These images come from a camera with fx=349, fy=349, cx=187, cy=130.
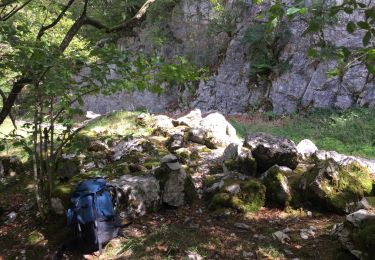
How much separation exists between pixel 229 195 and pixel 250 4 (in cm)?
1776

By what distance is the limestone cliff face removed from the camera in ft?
53.1

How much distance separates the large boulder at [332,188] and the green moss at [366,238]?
1367mm

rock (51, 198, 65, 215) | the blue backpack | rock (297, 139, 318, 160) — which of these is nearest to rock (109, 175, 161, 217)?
the blue backpack

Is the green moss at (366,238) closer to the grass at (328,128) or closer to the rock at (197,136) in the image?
the rock at (197,136)

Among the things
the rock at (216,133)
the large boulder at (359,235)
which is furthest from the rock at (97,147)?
the large boulder at (359,235)

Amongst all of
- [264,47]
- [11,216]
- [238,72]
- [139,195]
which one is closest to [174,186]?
[139,195]

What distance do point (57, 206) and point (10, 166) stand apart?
3.47 m

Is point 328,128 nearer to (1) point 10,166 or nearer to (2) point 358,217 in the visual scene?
(2) point 358,217

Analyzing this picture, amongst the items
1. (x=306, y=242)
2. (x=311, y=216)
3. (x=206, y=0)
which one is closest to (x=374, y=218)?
(x=306, y=242)

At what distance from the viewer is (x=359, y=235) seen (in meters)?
3.63

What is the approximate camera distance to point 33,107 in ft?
16.0

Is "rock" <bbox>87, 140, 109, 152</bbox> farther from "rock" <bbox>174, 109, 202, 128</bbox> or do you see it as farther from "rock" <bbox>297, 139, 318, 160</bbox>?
"rock" <bbox>297, 139, 318, 160</bbox>

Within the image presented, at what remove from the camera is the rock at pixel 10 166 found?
7754 mm

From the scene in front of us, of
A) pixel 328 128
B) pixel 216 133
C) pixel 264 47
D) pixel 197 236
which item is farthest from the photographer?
pixel 264 47
